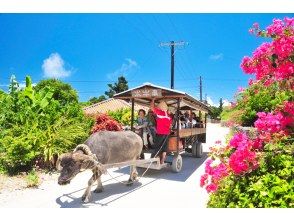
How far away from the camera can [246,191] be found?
3889 mm

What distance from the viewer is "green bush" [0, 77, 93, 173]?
1016cm

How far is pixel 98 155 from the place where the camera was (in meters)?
7.42

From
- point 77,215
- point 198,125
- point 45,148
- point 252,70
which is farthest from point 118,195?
point 198,125

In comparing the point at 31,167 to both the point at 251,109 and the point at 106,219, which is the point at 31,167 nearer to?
the point at 106,219

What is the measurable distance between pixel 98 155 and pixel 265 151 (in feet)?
12.9

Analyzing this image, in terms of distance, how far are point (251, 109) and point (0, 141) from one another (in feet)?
33.3

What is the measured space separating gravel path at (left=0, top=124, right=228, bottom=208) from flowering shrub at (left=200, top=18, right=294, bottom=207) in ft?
8.75

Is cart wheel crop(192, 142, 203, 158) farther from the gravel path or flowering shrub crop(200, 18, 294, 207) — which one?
flowering shrub crop(200, 18, 294, 207)

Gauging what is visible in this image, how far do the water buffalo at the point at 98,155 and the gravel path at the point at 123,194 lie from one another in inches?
14.1

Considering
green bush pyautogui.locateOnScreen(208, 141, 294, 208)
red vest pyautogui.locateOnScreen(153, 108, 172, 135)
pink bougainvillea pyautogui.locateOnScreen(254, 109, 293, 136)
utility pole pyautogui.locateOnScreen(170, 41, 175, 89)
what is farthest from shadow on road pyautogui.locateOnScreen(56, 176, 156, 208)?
utility pole pyautogui.locateOnScreen(170, 41, 175, 89)

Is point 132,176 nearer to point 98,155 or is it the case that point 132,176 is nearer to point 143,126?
point 98,155

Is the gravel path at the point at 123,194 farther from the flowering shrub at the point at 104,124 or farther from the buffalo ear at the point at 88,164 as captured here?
the flowering shrub at the point at 104,124

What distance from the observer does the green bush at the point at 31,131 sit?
400 inches

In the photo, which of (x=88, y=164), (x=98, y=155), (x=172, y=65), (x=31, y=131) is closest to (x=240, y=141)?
(x=88, y=164)
